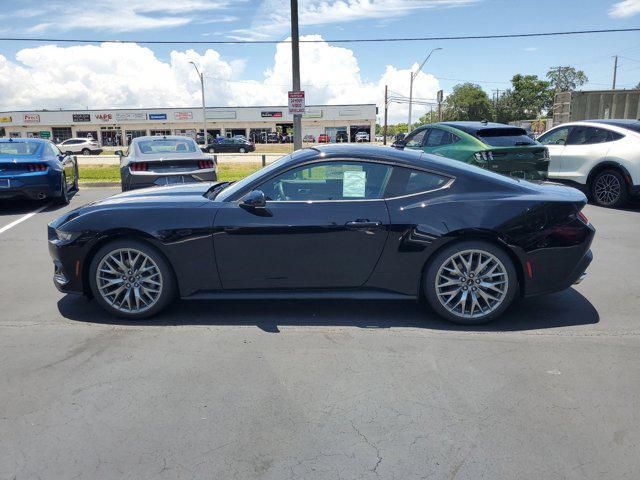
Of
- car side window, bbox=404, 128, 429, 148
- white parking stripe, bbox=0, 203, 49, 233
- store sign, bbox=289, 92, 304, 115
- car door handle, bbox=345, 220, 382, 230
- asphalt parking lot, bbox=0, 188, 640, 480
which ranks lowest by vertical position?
asphalt parking lot, bbox=0, 188, 640, 480

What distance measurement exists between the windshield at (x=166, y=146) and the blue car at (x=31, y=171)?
1.67 metres

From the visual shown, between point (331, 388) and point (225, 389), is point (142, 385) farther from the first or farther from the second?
point (331, 388)

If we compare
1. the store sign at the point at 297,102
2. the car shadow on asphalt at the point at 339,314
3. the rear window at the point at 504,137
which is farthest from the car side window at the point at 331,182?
the store sign at the point at 297,102

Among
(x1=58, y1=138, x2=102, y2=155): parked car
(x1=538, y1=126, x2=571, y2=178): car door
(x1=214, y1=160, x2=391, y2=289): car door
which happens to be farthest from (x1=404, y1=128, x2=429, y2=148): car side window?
(x1=58, y1=138, x2=102, y2=155): parked car

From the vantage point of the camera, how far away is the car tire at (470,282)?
13.8 ft

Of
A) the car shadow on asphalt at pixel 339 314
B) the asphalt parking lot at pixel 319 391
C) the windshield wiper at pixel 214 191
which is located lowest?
the asphalt parking lot at pixel 319 391

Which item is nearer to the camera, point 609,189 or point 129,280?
point 129,280

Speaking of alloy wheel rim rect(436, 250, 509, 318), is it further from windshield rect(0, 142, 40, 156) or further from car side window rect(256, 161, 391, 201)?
windshield rect(0, 142, 40, 156)

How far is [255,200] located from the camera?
4.18 m

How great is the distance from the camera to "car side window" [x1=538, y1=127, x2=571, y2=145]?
10961 millimetres

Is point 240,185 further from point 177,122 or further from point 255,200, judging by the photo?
point 177,122

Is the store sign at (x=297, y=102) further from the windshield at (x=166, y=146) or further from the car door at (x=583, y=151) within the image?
the car door at (x=583, y=151)

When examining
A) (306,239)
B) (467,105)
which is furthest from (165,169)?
(467,105)

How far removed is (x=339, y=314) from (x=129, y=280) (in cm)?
178
